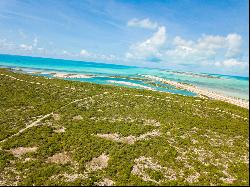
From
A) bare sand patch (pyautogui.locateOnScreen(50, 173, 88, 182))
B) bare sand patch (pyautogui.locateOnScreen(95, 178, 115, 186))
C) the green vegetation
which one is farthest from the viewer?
the green vegetation

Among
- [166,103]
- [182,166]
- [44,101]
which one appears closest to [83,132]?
[182,166]

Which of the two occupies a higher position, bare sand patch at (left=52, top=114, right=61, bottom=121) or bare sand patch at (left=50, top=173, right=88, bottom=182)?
bare sand patch at (left=52, top=114, right=61, bottom=121)

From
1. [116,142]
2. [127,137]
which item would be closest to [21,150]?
[116,142]

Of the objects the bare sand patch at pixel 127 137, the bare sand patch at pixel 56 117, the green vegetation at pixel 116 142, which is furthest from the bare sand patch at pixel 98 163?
the bare sand patch at pixel 56 117

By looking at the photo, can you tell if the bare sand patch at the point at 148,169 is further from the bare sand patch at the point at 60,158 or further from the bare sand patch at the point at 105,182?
the bare sand patch at the point at 60,158

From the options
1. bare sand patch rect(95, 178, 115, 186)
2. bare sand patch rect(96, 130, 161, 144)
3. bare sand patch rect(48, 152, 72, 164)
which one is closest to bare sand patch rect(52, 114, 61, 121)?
bare sand patch rect(96, 130, 161, 144)

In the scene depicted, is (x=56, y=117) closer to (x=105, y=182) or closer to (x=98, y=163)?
(x=98, y=163)

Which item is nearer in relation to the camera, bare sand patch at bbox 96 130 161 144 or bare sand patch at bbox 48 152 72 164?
bare sand patch at bbox 48 152 72 164

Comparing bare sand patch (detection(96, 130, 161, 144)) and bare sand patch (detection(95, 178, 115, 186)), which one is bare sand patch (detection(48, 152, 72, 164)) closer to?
bare sand patch (detection(95, 178, 115, 186))
